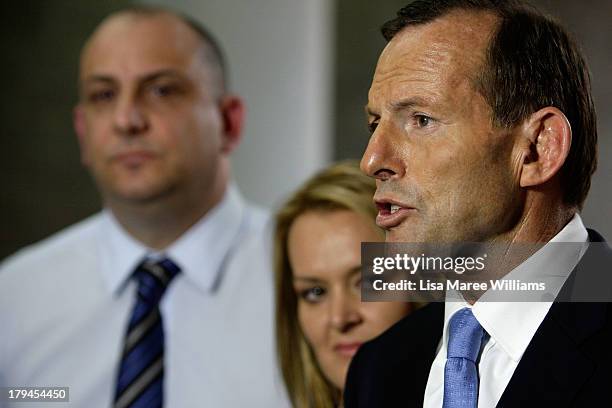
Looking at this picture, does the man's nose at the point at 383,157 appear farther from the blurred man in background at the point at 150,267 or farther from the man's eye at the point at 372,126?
the blurred man in background at the point at 150,267

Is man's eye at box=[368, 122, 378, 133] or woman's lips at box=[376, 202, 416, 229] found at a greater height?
man's eye at box=[368, 122, 378, 133]

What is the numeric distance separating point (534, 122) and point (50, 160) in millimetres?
1461

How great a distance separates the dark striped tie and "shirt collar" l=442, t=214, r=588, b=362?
0.67m

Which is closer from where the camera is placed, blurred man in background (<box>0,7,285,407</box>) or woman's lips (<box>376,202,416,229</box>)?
woman's lips (<box>376,202,416,229</box>)

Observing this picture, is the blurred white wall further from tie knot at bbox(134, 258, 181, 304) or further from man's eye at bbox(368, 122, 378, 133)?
man's eye at bbox(368, 122, 378, 133)

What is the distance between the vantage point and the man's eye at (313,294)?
1.08m

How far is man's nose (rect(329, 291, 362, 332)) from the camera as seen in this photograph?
103 cm

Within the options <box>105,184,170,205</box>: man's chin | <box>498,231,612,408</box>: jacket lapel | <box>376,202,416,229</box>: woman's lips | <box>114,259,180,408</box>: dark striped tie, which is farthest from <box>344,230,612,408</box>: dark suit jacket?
<box>105,184,170,205</box>: man's chin

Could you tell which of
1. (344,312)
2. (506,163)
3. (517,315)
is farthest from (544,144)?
(344,312)

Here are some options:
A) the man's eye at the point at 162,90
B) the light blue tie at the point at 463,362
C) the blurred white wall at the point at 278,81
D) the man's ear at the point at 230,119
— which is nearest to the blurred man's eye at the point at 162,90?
the man's eye at the point at 162,90

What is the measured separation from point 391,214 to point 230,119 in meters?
0.92

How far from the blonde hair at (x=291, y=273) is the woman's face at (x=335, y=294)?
16 mm

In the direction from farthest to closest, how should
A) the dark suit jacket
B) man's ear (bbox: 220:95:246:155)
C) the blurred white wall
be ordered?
1. the blurred white wall
2. man's ear (bbox: 220:95:246:155)
3. the dark suit jacket

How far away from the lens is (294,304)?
3.72 feet
